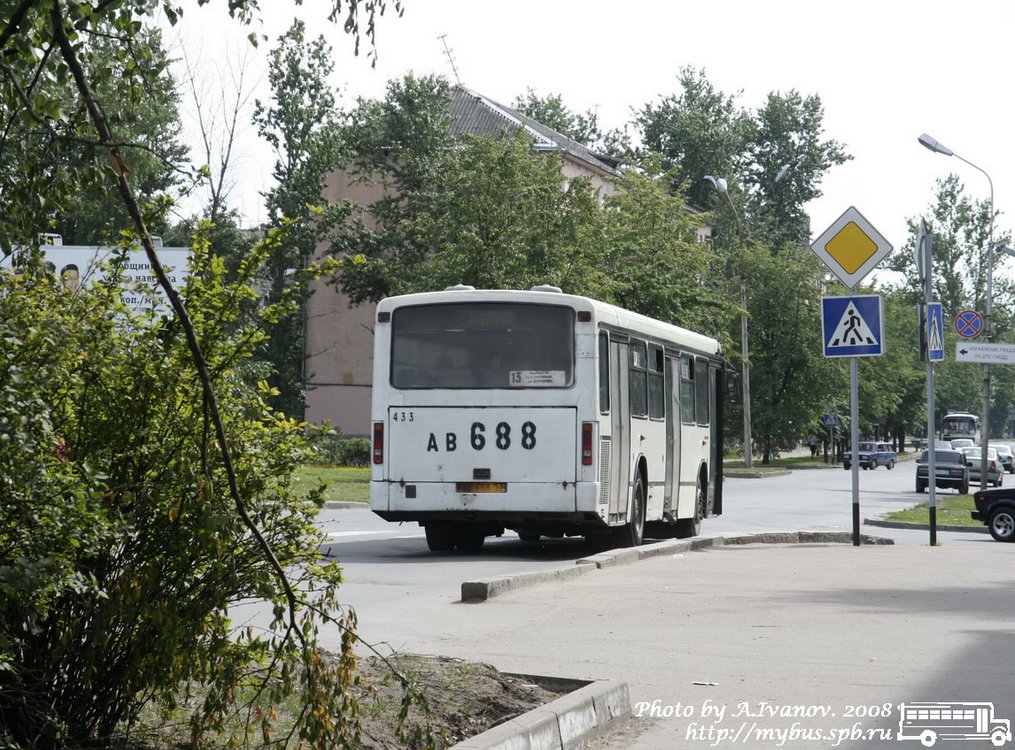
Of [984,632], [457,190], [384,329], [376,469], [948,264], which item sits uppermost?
[948,264]

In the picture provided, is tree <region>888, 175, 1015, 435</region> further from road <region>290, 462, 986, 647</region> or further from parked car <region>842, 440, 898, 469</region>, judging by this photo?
road <region>290, 462, 986, 647</region>

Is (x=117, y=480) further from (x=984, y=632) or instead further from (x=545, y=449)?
(x=545, y=449)

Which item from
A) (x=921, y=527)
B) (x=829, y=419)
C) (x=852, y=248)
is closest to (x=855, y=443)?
(x=852, y=248)

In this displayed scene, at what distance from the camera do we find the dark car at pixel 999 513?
2605 cm

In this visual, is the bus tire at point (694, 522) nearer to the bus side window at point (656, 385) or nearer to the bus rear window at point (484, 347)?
the bus side window at point (656, 385)

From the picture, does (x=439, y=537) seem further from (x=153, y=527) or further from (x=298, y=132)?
(x=298, y=132)

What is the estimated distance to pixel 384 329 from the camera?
17422 mm

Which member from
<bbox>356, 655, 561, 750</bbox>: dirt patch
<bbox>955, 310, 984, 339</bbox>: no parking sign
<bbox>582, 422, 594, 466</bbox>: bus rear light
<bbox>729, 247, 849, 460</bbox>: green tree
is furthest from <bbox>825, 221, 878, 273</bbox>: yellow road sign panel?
<bbox>729, 247, 849, 460</bbox>: green tree

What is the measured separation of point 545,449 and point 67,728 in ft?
39.0

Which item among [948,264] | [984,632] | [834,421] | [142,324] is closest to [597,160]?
[834,421]

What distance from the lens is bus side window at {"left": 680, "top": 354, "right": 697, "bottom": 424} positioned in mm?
21391

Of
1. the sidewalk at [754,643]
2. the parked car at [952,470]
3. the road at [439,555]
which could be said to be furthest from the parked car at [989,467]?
the sidewalk at [754,643]

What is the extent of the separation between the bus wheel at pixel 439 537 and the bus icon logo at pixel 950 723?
11.3 m

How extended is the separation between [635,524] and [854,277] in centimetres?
417
